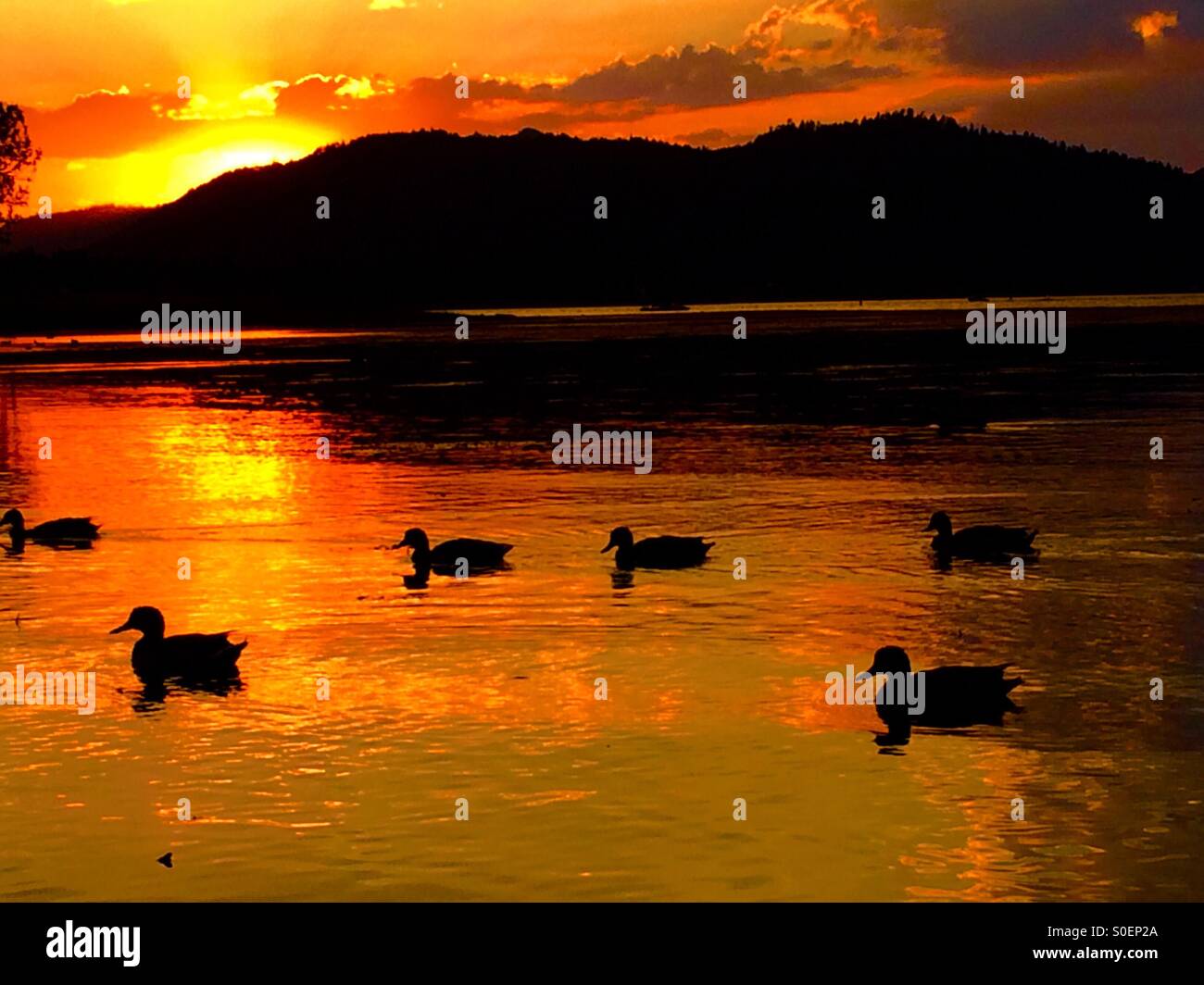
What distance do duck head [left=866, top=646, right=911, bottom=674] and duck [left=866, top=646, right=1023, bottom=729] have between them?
0.24m

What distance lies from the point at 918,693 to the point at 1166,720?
6.96 ft

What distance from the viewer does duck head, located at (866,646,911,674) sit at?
1716 centimetres

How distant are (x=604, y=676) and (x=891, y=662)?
9.40 feet

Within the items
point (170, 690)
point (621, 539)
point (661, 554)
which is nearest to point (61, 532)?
point (621, 539)

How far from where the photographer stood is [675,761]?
49.8 feet

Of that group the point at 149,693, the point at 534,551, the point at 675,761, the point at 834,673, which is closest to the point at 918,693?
the point at 834,673

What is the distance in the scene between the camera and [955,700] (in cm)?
1667

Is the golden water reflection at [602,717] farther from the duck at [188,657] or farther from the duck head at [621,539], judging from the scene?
the duck head at [621,539]

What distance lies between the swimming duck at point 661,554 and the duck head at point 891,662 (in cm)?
765

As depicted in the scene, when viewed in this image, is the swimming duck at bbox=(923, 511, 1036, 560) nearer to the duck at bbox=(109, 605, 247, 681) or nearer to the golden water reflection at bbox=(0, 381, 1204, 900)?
the golden water reflection at bbox=(0, 381, 1204, 900)

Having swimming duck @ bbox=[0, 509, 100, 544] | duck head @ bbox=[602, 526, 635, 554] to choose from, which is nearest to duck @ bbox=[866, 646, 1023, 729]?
duck head @ bbox=[602, 526, 635, 554]

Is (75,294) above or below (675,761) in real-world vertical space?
above

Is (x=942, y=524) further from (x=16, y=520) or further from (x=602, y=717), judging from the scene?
(x=16, y=520)
